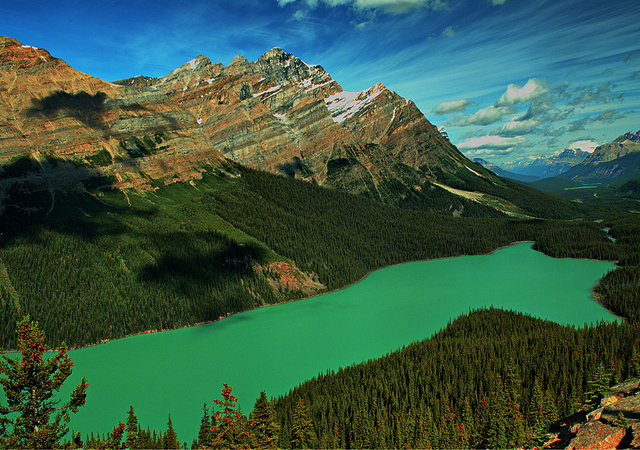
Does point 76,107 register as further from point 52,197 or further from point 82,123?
point 52,197

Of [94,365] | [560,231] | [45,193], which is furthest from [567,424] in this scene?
[560,231]

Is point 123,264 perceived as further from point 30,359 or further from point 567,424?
point 567,424

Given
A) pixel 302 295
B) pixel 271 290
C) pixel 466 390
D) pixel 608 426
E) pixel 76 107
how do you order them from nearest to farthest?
pixel 608 426, pixel 466 390, pixel 271 290, pixel 302 295, pixel 76 107

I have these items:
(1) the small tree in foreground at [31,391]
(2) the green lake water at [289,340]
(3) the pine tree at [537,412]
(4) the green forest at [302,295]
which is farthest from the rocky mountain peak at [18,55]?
(3) the pine tree at [537,412]

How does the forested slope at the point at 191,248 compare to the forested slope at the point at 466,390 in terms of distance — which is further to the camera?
the forested slope at the point at 191,248

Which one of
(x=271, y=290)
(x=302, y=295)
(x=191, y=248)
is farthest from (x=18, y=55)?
(x=302, y=295)

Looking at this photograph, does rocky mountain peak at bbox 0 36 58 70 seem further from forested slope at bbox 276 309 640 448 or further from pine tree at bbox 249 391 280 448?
pine tree at bbox 249 391 280 448

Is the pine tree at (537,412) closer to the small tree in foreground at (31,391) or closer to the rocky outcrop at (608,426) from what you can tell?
the rocky outcrop at (608,426)
